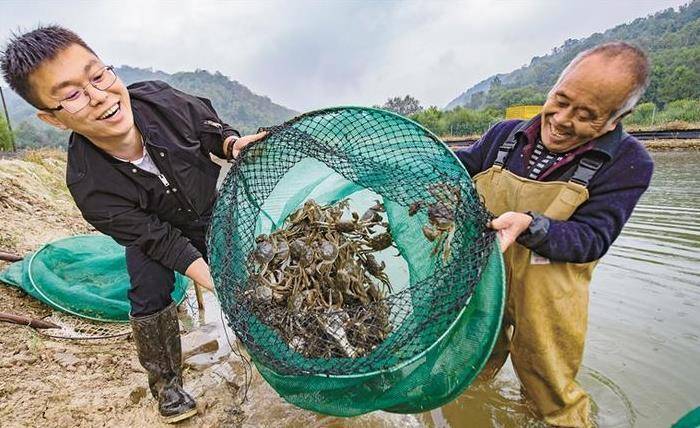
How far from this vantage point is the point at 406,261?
7.06 ft

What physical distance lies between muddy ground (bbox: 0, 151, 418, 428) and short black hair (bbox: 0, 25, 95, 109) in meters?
1.58

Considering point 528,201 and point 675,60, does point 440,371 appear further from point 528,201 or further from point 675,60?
point 675,60

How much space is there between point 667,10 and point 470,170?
161 meters

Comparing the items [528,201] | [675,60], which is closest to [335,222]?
[528,201]

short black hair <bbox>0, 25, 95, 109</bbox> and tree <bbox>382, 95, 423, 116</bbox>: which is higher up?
short black hair <bbox>0, 25, 95, 109</bbox>

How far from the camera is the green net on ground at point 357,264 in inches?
61.4

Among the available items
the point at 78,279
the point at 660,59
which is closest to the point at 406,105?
the point at 660,59

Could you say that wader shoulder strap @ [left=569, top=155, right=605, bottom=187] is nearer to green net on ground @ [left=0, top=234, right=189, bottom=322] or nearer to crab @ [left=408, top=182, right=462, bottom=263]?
crab @ [left=408, top=182, right=462, bottom=263]

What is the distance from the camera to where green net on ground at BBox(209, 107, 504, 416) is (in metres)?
1.56

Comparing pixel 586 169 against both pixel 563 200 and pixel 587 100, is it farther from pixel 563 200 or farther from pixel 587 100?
pixel 587 100

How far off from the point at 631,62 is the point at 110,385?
3.09m

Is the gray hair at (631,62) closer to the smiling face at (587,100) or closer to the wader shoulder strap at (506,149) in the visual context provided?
the smiling face at (587,100)

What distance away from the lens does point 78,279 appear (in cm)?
355

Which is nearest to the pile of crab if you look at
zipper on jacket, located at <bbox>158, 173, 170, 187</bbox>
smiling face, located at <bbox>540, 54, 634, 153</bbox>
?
zipper on jacket, located at <bbox>158, 173, 170, 187</bbox>
